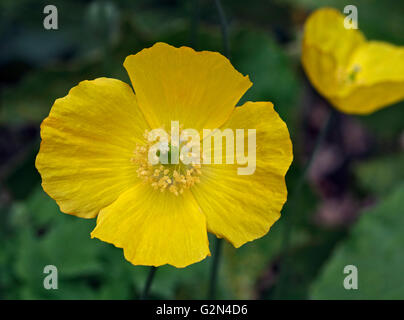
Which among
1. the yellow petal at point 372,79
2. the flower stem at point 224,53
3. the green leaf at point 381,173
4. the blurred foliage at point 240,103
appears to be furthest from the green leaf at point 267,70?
the flower stem at point 224,53

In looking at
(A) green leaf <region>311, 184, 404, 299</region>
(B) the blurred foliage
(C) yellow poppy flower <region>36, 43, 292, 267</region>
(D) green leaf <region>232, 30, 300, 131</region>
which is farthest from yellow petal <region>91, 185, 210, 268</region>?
(D) green leaf <region>232, 30, 300, 131</region>

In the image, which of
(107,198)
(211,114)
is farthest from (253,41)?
(107,198)

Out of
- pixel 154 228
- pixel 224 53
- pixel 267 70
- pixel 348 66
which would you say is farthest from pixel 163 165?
pixel 267 70

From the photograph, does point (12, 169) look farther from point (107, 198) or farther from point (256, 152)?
point (256, 152)

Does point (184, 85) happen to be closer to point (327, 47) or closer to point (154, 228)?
point (154, 228)

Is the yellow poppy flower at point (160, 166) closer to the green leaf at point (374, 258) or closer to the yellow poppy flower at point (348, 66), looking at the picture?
the yellow poppy flower at point (348, 66)

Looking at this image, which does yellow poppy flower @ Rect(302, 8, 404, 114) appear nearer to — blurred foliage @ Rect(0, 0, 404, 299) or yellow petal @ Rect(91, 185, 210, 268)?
blurred foliage @ Rect(0, 0, 404, 299)

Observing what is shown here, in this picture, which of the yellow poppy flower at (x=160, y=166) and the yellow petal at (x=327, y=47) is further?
the yellow petal at (x=327, y=47)
